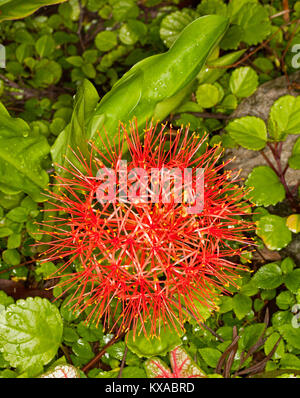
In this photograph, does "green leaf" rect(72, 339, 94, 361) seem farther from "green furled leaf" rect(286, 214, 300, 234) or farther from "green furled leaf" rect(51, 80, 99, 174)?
"green furled leaf" rect(286, 214, 300, 234)

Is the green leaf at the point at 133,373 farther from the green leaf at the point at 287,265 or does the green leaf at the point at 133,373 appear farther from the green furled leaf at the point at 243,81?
the green furled leaf at the point at 243,81

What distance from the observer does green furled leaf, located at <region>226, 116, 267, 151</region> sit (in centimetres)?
89

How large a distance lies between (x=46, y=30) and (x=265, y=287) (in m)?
1.03

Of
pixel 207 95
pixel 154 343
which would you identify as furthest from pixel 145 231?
pixel 207 95

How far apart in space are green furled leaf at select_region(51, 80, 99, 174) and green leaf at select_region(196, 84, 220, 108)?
0.30m

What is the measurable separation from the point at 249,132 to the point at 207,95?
183 millimetres

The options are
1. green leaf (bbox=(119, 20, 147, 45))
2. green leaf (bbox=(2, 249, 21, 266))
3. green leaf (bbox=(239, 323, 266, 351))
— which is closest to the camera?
green leaf (bbox=(239, 323, 266, 351))

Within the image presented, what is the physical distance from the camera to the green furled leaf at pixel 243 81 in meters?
1.00

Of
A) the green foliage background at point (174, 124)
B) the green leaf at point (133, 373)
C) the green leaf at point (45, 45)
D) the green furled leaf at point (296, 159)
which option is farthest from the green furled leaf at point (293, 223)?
the green leaf at point (45, 45)

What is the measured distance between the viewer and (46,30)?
124cm

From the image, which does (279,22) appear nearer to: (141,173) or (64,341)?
(141,173)

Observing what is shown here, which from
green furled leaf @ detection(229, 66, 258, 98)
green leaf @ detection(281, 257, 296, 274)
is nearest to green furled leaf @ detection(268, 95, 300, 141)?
green furled leaf @ detection(229, 66, 258, 98)

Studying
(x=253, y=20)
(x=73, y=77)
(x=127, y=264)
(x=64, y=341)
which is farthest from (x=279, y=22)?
(x=64, y=341)

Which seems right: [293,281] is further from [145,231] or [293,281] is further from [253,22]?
[253,22]
